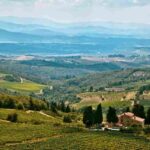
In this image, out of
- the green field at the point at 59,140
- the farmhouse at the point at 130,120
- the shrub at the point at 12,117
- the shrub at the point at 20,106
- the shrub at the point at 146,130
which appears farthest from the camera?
the shrub at the point at 20,106

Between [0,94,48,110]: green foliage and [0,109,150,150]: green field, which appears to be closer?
[0,109,150,150]: green field

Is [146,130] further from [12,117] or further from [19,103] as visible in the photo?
[19,103]

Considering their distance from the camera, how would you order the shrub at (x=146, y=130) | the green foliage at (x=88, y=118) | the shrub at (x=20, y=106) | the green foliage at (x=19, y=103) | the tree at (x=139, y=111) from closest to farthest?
the shrub at (x=146, y=130)
the green foliage at (x=88, y=118)
the tree at (x=139, y=111)
the shrub at (x=20, y=106)
the green foliage at (x=19, y=103)

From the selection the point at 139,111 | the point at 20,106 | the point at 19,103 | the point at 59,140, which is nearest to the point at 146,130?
the point at 59,140

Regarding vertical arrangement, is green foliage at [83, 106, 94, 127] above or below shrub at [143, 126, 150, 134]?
above

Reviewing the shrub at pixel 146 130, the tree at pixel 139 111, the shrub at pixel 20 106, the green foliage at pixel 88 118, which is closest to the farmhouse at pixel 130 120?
the tree at pixel 139 111

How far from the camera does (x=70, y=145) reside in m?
92.1

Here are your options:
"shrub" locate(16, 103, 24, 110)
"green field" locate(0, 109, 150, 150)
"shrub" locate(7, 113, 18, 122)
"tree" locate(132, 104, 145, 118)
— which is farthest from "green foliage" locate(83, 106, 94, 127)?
"shrub" locate(16, 103, 24, 110)

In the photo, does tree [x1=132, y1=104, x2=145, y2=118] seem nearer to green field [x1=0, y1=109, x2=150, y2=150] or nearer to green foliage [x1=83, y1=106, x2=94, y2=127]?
green foliage [x1=83, y1=106, x2=94, y2=127]

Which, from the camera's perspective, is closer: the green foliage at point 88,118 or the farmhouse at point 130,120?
the green foliage at point 88,118

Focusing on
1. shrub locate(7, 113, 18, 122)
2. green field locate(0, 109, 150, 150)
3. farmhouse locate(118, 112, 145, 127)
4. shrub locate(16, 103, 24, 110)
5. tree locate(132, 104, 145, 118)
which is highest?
shrub locate(16, 103, 24, 110)

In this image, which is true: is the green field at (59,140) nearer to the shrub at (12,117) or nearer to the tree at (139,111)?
the shrub at (12,117)

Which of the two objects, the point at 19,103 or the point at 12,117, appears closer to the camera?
the point at 12,117

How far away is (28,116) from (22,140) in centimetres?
4612
